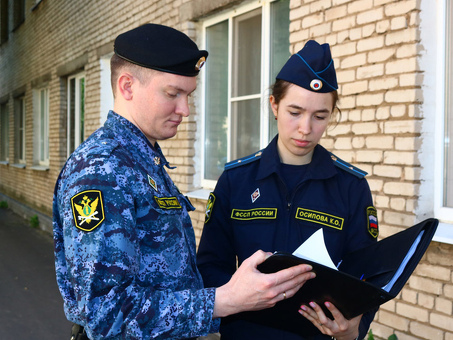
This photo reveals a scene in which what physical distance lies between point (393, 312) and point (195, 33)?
3.37 meters

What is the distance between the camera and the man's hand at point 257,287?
1.27 meters

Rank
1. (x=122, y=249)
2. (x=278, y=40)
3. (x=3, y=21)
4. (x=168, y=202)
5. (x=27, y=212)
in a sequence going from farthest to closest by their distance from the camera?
(x=3, y=21) → (x=27, y=212) → (x=278, y=40) → (x=168, y=202) → (x=122, y=249)

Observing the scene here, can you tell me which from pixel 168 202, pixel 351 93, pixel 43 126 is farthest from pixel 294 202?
pixel 43 126

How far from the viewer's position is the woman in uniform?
1.72m

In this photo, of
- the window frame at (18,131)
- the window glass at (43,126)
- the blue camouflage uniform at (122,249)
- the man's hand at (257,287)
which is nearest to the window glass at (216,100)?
the blue camouflage uniform at (122,249)

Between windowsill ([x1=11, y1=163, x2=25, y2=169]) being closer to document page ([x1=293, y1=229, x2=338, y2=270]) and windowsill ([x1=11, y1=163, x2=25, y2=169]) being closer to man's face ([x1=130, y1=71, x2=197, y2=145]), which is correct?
man's face ([x1=130, y1=71, x2=197, y2=145])

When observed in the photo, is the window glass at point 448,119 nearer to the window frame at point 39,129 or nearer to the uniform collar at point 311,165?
the uniform collar at point 311,165

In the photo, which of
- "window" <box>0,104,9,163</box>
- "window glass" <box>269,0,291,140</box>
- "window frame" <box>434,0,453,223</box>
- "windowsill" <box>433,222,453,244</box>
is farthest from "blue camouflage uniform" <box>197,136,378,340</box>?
"window" <box>0,104,9,163</box>

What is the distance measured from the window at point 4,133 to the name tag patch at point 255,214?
46.5 feet

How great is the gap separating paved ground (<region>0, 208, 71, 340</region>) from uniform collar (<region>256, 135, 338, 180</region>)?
10.4 feet

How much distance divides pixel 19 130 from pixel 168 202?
41.7ft

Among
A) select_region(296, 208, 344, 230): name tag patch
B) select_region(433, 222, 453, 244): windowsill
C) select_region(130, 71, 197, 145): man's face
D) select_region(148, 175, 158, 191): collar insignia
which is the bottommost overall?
select_region(433, 222, 453, 244): windowsill

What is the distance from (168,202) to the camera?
4.66 feet

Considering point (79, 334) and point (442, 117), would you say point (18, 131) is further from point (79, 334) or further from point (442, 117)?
point (79, 334)
